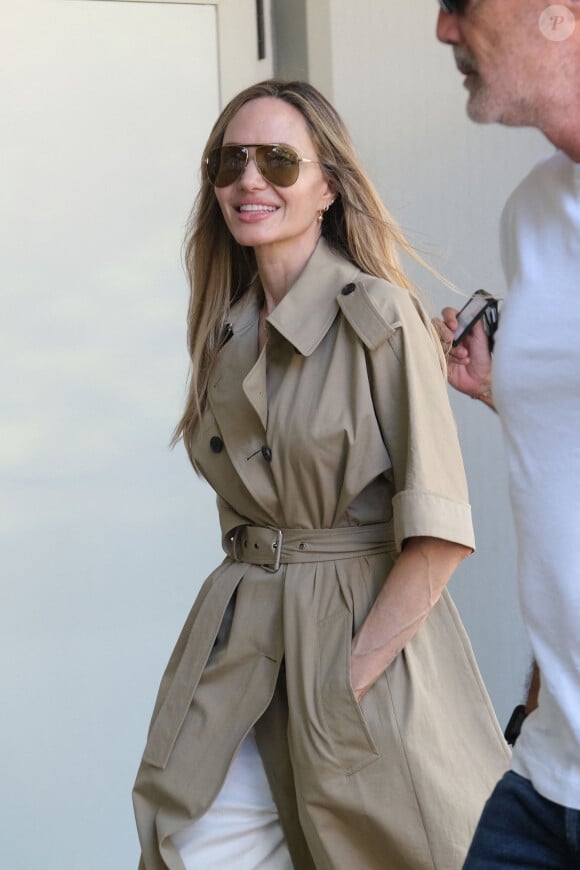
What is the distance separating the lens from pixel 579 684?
5.68 feet

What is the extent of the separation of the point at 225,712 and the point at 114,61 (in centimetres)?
258

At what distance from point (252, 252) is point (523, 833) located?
171 cm

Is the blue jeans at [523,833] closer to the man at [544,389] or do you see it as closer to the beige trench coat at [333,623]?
the man at [544,389]

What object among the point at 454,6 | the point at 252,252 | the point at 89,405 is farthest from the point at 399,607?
the point at 89,405

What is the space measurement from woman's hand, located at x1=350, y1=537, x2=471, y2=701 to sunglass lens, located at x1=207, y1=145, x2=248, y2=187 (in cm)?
80

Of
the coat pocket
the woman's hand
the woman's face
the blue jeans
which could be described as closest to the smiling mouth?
the woman's face

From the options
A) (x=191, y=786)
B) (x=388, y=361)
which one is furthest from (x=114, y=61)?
(x=191, y=786)

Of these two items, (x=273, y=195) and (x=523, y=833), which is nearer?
(x=523, y=833)

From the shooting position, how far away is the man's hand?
106 inches

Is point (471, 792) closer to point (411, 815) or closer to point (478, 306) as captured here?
point (411, 815)

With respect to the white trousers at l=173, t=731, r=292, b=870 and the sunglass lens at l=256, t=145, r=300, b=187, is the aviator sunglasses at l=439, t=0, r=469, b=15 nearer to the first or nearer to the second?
the sunglass lens at l=256, t=145, r=300, b=187

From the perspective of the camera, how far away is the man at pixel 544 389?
1.74 metres

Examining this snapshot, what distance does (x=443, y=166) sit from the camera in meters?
4.84

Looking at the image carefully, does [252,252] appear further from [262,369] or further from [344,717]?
[344,717]
